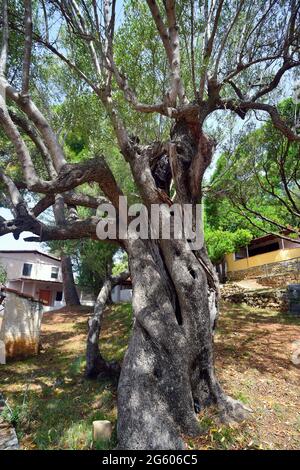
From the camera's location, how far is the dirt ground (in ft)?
11.3

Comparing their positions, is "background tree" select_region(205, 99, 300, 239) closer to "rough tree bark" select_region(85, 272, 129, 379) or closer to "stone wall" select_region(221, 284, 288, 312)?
"stone wall" select_region(221, 284, 288, 312)

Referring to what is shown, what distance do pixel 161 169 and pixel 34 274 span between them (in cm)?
2755

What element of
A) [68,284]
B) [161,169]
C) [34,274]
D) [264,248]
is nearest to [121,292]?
[68,284]

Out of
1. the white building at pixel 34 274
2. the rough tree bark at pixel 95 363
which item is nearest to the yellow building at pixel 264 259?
the rough tree bark at pixel 95 363

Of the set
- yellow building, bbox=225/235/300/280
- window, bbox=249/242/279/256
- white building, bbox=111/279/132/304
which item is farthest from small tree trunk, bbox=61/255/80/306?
window, bbox=249/242/279/256

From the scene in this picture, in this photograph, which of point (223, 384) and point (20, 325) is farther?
point (20, 325)

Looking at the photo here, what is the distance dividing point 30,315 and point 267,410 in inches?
242

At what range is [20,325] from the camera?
7453 millimetres

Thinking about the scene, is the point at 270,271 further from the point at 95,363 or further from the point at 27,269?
the point at 27,269

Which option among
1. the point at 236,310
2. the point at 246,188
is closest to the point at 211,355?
the point at 246,188

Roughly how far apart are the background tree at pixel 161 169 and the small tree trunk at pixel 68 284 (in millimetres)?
12766

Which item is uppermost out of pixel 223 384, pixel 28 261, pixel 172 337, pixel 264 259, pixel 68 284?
pixel 28 261

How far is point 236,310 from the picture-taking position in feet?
37.5
